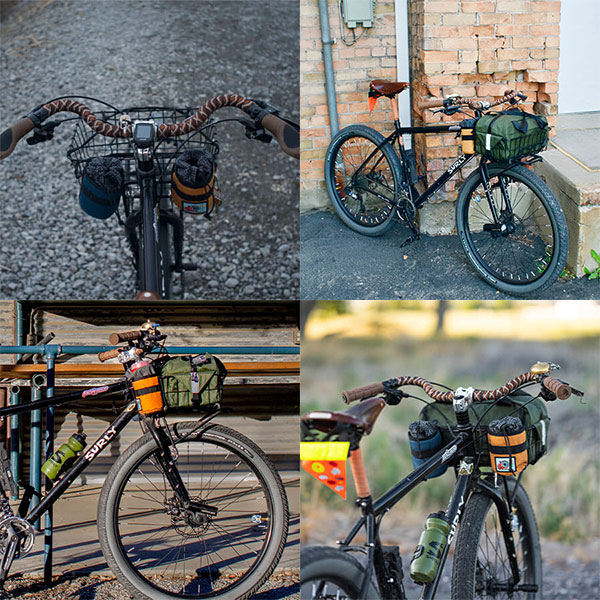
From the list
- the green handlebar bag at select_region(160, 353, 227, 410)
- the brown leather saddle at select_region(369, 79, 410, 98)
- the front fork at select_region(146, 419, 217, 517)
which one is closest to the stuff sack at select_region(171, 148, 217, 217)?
the green handlebar bag at select_region(160, 353, 227, 410)

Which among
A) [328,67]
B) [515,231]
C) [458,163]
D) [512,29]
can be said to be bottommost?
[515,231]

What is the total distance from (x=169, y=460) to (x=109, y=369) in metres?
1.06

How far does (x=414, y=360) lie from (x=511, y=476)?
23.6 inches

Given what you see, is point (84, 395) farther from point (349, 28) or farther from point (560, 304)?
point (349, 28)

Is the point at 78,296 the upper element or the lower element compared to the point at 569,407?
upper

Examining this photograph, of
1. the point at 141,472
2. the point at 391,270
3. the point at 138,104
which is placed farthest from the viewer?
the point at 138,104

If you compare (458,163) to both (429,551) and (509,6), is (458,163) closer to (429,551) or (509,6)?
(509,6)

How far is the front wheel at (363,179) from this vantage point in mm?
3930

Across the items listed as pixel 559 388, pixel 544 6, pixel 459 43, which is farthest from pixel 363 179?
pixel 559 388

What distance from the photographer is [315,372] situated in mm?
2867

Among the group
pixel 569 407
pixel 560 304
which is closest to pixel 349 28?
pixel 560 304

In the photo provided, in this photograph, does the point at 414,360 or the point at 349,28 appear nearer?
the point at 414,360

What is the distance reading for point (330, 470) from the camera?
244 cm

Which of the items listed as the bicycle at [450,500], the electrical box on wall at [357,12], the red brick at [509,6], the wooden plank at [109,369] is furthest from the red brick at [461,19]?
the bicycle at [450,500]
